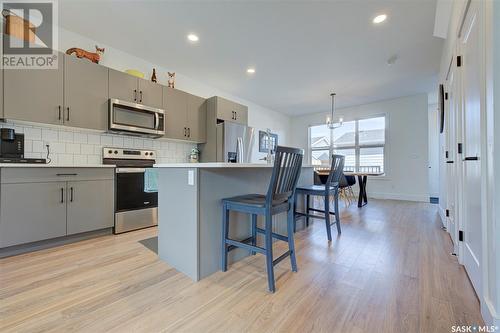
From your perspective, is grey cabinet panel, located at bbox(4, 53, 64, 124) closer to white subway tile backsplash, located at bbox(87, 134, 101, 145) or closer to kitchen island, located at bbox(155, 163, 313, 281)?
white subway tile backsplash, located at bbox(87, 134, 101, 145)

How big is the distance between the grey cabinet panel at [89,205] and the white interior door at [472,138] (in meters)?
3.40

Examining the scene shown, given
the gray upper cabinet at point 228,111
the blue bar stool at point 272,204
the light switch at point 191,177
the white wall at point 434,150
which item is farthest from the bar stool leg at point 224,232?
the white wall at point 434,150

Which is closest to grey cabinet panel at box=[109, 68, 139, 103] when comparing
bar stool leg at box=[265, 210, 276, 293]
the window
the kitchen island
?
the kitchen island

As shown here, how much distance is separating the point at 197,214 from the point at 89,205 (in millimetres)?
1749

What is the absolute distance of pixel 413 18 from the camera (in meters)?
2.56

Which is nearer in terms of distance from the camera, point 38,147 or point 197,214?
point 197,214

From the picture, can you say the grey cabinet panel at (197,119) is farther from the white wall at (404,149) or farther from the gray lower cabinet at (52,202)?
the white wall at (404,149)

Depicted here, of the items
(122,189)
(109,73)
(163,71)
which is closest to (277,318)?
(122,189)

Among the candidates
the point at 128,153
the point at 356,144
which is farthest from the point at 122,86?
the point at 356,144

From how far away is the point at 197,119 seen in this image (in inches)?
154

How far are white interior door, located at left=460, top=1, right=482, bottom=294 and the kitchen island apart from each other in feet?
4.67

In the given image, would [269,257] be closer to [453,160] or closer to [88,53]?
[453,160]

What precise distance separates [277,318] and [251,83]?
434 centimetres

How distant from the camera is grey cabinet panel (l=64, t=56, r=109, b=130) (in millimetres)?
2473
